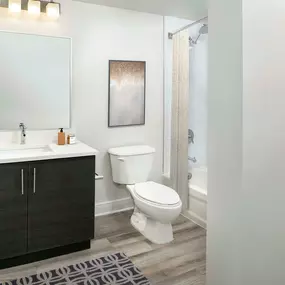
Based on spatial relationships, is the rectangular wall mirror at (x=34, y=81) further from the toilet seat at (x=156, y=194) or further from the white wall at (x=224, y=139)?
the white wall at (x=224, y=139)

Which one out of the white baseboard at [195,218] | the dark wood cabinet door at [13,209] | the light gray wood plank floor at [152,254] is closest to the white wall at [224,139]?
the light gray wood plank floor at [152,254]

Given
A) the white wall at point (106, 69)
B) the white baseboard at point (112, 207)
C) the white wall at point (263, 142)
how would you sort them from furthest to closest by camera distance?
the white baseboard at point (112, 207) < the white wall at point (106, 69) < the white wall at point (263, 142)

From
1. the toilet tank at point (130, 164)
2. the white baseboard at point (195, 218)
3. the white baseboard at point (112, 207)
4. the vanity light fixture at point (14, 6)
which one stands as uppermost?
the vanity light fixture at point (14, 6)

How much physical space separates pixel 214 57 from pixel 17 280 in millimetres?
1977

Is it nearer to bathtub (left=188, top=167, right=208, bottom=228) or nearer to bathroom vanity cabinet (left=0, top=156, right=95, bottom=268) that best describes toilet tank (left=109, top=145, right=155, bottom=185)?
bathtub (left=188, top=167, right=208, bottom=228)

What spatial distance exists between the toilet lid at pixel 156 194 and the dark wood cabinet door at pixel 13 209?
3.39 feet

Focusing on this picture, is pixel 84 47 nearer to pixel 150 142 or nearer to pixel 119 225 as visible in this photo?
pixel 150 142

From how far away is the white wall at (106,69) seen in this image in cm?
308

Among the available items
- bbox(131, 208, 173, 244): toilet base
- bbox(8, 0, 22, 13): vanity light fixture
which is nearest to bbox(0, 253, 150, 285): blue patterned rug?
bbox(131, 208, 173, 244): toilet base

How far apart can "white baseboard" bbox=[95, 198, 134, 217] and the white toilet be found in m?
0.34

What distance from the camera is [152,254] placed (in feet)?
8.30

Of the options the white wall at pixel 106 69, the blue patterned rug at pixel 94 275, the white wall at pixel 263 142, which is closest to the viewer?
the white wall at pixel 263 142

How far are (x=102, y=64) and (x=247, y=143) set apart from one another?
2.23 metres

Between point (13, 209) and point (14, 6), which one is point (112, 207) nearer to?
point (13, 209)
